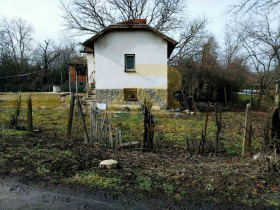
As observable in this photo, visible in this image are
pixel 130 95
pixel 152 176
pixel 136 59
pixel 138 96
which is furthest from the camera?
pixel 130 95

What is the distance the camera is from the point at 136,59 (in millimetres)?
15195

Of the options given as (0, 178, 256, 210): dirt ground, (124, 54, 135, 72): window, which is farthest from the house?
(0, 178, 256, 210): dirt ground

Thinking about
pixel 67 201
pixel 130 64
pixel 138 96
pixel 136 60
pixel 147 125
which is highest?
pixel 136 60

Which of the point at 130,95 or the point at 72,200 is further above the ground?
the point at 130,95

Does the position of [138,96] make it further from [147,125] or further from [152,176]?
[152,176]

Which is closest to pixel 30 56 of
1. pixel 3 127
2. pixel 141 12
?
pixel 141 12

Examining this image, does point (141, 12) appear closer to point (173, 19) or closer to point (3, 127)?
point (173, 19)

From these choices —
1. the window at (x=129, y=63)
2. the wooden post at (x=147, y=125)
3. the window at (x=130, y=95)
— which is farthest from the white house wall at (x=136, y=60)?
the wooden post at (x=147, y=125)

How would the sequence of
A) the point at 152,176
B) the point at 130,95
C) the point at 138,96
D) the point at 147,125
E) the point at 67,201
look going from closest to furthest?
the point at 67,201, the point at 152,176, the point at 147,125, the point at 138,96, the point at 130,95

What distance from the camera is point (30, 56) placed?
47.5m

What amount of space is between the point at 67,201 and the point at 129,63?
521 inches

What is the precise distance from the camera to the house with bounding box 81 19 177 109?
15000mm

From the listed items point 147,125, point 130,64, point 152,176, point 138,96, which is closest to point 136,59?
point 130,64

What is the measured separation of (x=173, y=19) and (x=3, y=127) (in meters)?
24.4
